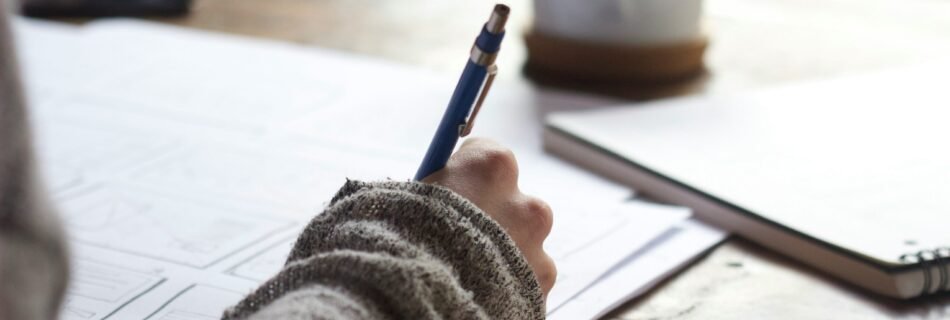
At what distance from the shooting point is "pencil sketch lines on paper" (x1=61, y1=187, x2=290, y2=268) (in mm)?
602

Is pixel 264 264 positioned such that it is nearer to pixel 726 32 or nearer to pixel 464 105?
pixel 464 105

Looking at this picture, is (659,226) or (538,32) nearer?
(659,226)

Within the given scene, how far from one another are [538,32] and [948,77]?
0.34 meters

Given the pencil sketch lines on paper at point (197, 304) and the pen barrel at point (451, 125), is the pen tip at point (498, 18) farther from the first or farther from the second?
the pencil sketch lines on paper at point (197, 304)

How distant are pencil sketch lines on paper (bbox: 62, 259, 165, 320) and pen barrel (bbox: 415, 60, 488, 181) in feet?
0.54

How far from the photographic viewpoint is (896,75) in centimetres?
86

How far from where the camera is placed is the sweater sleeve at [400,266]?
0.39 metres

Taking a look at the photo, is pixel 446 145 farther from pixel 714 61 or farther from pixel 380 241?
pixel 714 61

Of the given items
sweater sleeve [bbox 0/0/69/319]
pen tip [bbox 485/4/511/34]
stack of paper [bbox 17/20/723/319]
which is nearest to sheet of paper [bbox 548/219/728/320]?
stack of paper [bbox 17/20/723/319]

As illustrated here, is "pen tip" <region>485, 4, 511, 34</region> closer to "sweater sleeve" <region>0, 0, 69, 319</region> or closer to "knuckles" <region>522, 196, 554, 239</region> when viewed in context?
"knuckles" <region>522, 196, 554, 239</region>

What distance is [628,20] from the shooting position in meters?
0.89

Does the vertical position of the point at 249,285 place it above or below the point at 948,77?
below

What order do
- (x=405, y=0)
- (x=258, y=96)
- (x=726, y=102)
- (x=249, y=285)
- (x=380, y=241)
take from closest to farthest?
(x=380, y=241) < (x=249, y=285) < (x=726, y=102) < (x=258, y=96) < (x=405, y=0)

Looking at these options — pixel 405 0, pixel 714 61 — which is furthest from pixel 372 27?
pixel 714 61
